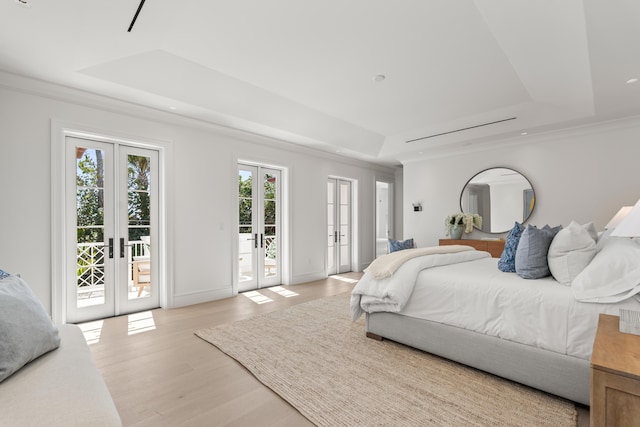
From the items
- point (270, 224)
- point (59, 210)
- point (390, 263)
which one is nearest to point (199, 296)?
point (270, 224)

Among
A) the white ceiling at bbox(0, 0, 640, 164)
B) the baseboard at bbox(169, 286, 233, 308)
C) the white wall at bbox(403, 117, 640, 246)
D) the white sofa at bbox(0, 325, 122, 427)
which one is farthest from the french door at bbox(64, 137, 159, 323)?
the white wall at bbox(403, 117, 640, 246)

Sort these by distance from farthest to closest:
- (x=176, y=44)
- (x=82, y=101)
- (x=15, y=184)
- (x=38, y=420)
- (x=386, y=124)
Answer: (x=386, y=124) → (x=82, y=101) → (x=15, y=184) → (x=176, y=44) → (x=38, y=420)

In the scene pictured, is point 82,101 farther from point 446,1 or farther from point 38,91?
point 446,1

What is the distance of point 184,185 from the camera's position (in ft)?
14.1

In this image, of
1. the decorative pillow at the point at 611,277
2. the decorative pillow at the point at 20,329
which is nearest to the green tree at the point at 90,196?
the decorative pillow at the point at 20,329

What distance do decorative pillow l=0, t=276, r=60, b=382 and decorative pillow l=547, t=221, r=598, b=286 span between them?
301cm

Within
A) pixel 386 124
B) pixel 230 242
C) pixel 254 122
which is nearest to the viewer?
pixel 254 122

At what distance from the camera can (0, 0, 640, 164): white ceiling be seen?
2328 millimetres

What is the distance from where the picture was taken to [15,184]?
3084 millimetres

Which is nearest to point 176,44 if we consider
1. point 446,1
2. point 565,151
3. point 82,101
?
point 82,101

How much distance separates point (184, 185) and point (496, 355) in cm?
395

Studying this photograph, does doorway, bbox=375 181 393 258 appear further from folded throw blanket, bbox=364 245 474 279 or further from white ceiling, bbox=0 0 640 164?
Answer: folded throw blanket, bbox=364 245 474 279

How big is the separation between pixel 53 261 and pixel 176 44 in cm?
252

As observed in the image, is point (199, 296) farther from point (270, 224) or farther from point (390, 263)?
point (390, 263)
